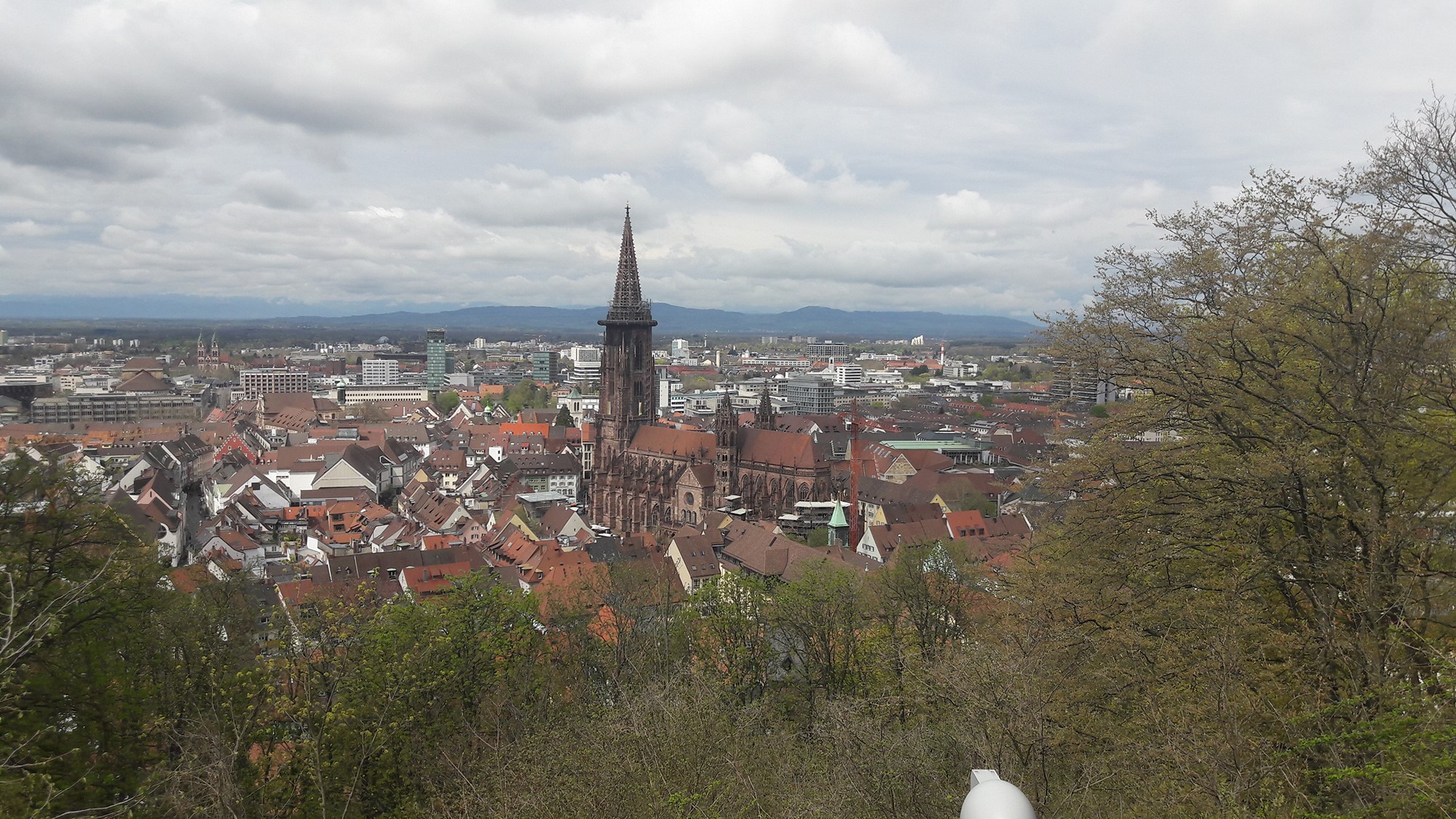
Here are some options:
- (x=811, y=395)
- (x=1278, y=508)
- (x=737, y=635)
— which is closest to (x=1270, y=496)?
(x=1278, y=508)

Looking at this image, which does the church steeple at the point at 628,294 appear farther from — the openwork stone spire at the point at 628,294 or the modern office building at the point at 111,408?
the modern office building at the point at 111,408

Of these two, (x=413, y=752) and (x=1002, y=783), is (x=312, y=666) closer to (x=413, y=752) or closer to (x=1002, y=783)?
(x=413, y=752)

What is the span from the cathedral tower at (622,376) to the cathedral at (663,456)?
0.06 meters

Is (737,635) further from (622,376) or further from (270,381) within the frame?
(270,381)

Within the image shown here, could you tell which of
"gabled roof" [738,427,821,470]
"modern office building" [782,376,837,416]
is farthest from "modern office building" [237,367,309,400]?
"gabled roof" [738,427,821,470]

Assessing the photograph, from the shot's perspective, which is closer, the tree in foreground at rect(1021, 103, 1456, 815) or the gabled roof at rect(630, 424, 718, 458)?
the tree in foreground at rect(1021, 103, 1456, 815)

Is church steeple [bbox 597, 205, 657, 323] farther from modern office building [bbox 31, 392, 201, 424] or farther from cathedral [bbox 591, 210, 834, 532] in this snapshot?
modern office building [bbox 31, 392, 201, 424]

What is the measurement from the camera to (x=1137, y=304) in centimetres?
1577

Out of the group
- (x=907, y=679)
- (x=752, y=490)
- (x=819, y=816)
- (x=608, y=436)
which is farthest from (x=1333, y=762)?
(x=608, y=436)

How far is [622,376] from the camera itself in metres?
80.6

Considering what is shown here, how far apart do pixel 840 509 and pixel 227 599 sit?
1653 inches

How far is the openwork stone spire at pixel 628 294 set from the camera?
79125mm

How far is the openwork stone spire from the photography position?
7912cm

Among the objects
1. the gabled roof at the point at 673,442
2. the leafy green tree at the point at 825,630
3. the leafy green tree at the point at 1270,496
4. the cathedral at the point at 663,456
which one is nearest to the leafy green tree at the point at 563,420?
the cathedral at the point at 663,456
